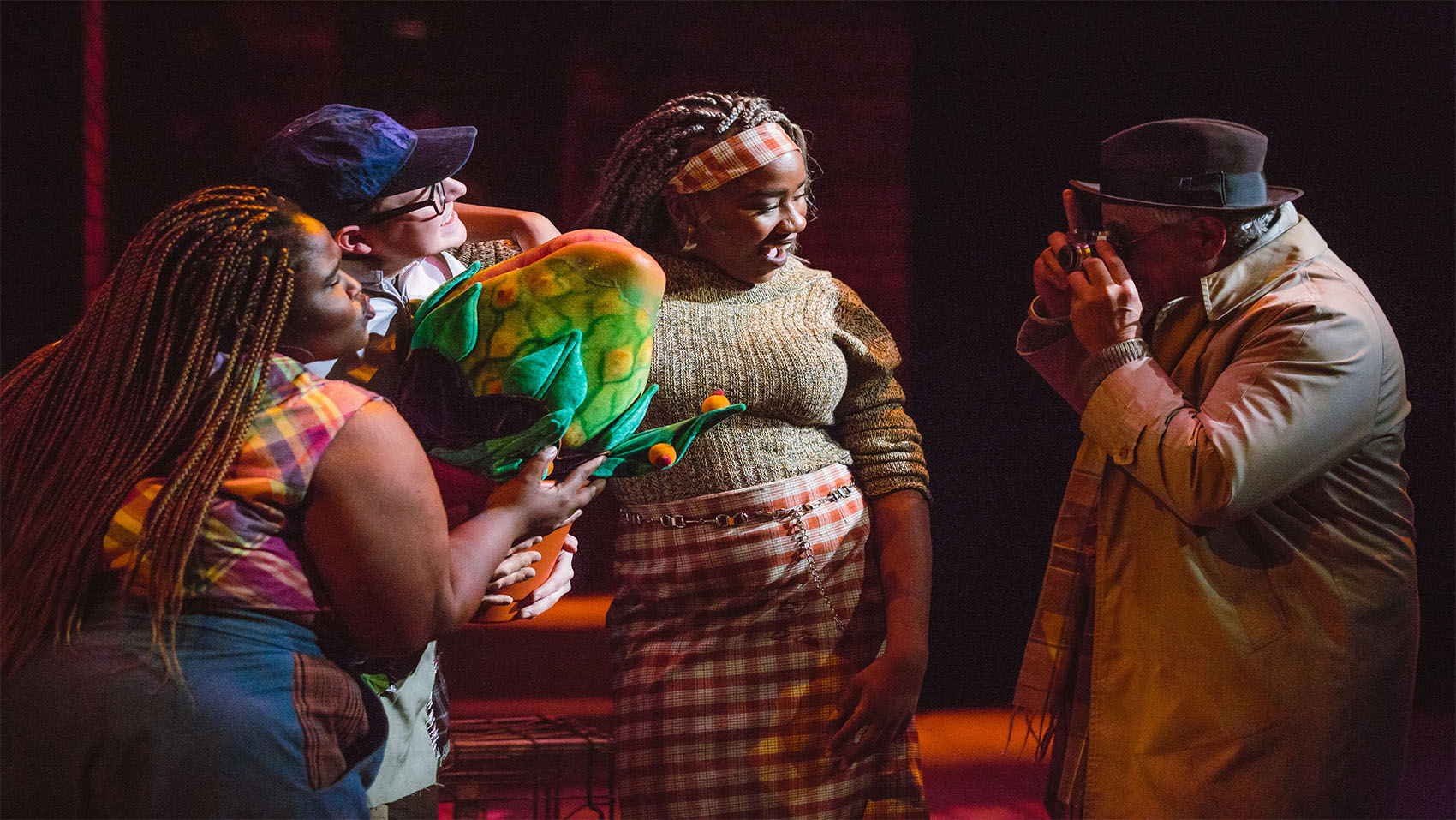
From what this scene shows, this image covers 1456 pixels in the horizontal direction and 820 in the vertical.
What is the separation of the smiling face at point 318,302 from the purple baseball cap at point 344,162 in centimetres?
22

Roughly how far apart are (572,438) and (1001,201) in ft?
7.83

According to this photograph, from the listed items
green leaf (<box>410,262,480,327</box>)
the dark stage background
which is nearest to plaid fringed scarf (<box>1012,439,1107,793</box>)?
green leaf (<box>410,262,480,327</box>)

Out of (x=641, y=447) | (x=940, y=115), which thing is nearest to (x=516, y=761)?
(x=641, y=447)

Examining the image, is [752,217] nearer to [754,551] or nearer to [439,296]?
[754,551]

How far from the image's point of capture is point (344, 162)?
1.42 meters

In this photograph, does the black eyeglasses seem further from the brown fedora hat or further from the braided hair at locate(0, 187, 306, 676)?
the brown fedora hat

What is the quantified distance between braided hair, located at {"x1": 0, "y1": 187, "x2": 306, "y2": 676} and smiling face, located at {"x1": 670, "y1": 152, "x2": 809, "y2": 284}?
82 centimetres

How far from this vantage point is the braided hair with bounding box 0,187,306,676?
43.1 inches

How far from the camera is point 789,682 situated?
71.7 inches

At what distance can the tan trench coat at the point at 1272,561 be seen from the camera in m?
1.66

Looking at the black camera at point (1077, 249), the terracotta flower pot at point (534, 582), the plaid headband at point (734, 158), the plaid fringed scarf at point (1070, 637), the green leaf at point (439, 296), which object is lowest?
the plaid fringed scarf at point (1070, 637)

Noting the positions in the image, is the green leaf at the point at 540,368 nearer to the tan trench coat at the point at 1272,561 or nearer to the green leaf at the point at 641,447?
the green leaf at the point at 641,447

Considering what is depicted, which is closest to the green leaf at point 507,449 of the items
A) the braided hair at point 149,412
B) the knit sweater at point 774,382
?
the braided hair at point 149,412

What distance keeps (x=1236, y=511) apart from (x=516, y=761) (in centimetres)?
167
